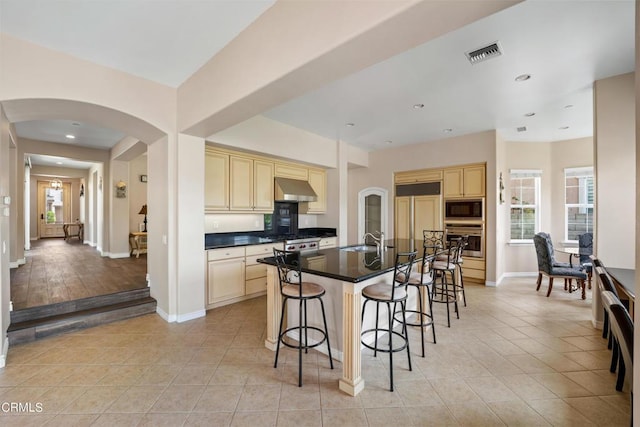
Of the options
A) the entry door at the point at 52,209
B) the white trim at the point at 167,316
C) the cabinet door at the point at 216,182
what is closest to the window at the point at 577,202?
the cabinet door at the point at 216,182

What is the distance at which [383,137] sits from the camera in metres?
5.71

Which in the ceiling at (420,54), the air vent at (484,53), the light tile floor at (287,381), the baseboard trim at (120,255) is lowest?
the light tile floor at (287,381)

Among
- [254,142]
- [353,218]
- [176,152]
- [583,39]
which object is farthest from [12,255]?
[583,39]

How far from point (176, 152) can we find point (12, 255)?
4.74m

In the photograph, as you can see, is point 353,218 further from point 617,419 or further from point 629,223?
point 617,419

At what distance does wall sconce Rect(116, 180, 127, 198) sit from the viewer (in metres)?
6.72

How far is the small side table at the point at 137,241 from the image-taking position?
6.86 metres

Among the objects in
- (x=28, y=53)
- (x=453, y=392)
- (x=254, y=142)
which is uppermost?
(x=28, y=53)

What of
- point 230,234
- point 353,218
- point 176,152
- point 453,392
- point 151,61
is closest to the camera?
point 453,392

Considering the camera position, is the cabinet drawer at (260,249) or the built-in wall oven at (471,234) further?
the built-in wall oven at (471,234)

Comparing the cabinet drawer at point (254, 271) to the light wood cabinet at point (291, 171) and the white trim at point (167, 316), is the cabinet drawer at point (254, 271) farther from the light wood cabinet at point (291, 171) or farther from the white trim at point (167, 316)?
the light wood cabinet at point (291, 171)

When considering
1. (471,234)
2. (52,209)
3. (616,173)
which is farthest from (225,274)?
(52,209)

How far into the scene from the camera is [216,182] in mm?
4305

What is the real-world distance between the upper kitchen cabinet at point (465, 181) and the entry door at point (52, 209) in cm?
1450
